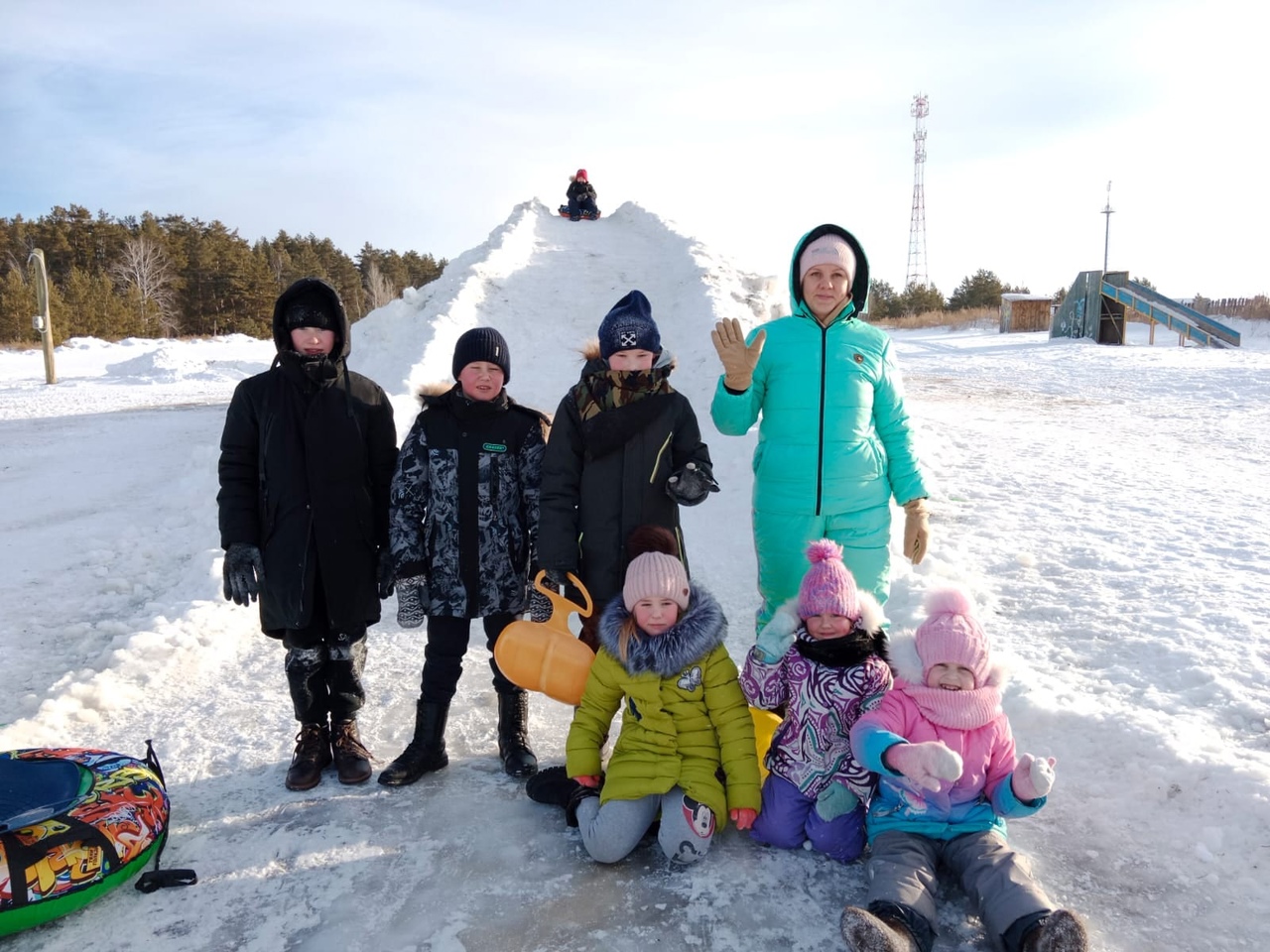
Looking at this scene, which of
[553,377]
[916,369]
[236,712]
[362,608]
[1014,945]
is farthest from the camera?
[916,369]

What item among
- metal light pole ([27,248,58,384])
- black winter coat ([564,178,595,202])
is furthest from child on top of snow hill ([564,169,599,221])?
metal light pole ([27,248,58,384])

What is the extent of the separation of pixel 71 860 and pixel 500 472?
1864mm

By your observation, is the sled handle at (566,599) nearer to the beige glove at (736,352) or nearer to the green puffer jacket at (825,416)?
the green puffer jacket at (825,416)

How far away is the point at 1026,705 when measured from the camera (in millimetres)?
3406

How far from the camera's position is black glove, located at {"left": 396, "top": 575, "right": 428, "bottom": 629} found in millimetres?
3227

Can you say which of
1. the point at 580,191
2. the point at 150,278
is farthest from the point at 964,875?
the point at 150,278

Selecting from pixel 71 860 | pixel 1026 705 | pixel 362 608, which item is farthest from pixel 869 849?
pixel 71 860

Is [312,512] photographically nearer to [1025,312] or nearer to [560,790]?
[560,790]

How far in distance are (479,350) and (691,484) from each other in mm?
1022

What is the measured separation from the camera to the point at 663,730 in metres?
2.86

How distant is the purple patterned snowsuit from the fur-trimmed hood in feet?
0.76

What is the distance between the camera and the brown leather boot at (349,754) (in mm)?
3205

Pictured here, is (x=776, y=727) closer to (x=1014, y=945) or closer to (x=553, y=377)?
(x=1014, y=945)

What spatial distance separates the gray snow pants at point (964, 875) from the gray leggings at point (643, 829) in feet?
1.81
